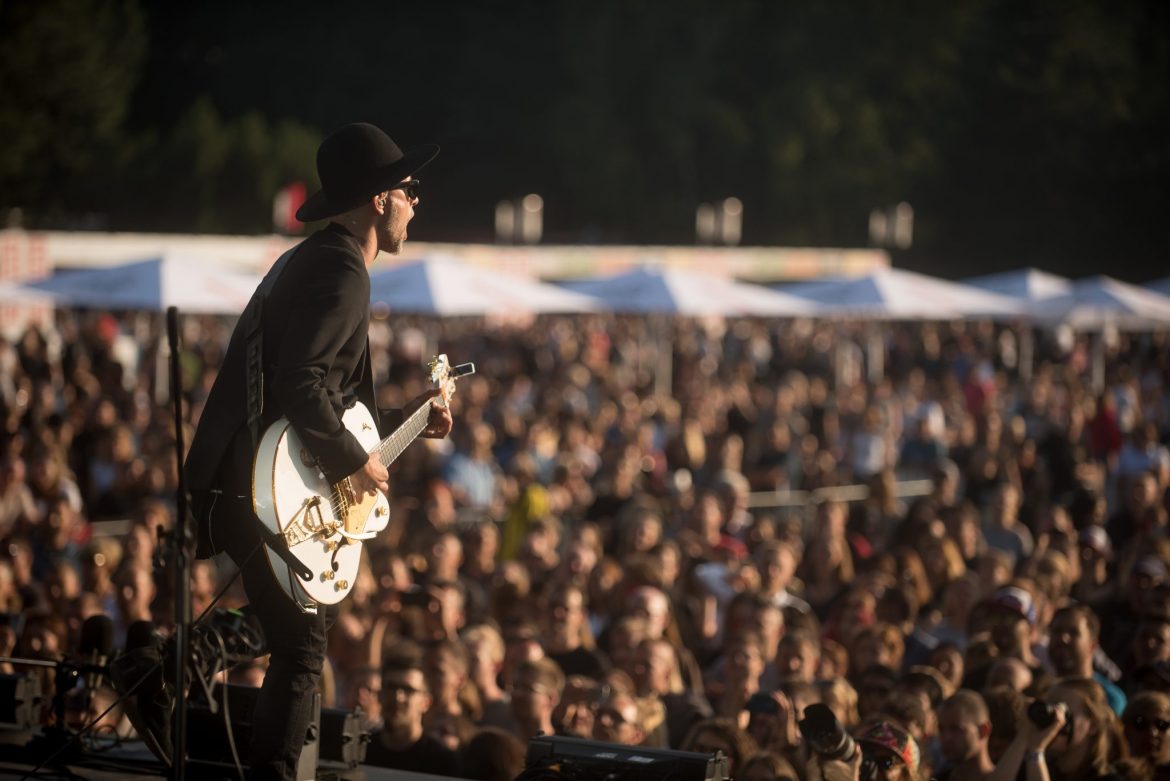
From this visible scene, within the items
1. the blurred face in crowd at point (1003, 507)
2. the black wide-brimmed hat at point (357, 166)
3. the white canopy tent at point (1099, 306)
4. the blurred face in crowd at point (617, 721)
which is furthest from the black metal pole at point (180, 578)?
the white canopy tent at point (1099, 306)

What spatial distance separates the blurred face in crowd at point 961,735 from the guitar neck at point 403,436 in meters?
2.67

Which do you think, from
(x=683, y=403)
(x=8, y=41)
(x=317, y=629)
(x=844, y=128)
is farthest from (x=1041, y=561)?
(x=844, y=128)

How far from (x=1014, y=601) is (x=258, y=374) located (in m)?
4.55

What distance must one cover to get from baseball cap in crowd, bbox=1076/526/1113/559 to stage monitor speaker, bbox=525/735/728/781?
6.17 metres

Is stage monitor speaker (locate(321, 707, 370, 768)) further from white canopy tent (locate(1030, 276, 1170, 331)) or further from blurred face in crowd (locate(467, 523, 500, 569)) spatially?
white canopy tent (locate(1030, 276, 1170, 331))

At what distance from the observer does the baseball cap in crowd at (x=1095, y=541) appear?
389 inches

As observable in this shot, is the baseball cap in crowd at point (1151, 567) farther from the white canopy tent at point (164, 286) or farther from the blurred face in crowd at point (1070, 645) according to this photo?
the white canopy tent at point (164, 286)

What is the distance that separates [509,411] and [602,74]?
4722 cm

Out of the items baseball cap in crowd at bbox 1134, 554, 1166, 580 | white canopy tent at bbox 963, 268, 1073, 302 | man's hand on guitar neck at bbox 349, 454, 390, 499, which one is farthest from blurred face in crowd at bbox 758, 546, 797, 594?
white canopy tent at bbox 963, 268, 1073, 302

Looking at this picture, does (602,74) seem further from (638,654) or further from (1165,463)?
(638,654)

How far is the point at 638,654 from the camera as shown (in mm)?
7176

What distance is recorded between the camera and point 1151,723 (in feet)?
19.8

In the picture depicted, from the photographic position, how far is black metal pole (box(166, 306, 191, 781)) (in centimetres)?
366

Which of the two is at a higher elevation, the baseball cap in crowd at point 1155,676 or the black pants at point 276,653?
the black pants at point 276,653
